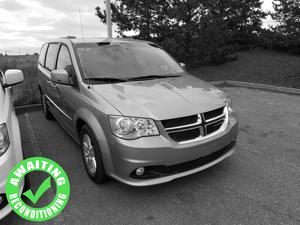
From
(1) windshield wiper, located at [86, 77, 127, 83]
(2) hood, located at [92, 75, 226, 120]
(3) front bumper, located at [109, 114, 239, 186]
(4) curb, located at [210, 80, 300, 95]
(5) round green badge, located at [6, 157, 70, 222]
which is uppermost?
(1) windshield wiper, located at [86, 77, 127, 83]

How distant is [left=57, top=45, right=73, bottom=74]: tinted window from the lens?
3.31 metres

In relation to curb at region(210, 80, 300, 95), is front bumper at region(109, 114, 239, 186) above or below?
above

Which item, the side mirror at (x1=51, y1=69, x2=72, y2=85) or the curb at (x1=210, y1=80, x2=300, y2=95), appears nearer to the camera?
the side mirror at (x1=51, y1=69, x2=72, y2=85)

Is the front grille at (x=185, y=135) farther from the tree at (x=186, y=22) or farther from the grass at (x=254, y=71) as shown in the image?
the tree at (x=186, y=22)

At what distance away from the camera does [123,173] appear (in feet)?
7.80

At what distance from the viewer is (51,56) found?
437 cm

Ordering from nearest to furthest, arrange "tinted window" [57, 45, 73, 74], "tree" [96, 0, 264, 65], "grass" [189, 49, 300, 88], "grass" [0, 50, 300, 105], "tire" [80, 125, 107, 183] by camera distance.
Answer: "tire" [80, 125, 107, 183] → "tinted window" [57, 45, 73, 74] → "grass" [0, 50, 300, 105] → "grass" [189, 49, 300, 88] → "tree" [96, 0, 264, 65]

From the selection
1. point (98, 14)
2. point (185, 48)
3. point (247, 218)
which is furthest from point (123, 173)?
point (98, 14)

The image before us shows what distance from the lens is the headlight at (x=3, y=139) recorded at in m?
2.09

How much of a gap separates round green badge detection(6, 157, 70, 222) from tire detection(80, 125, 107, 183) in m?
0.34

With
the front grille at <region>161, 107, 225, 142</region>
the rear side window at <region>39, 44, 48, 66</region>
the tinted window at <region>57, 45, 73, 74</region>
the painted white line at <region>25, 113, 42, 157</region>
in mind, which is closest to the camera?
the front grille at <region>161, 107, 225, 142</region>

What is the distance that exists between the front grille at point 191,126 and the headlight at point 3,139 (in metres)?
1.45

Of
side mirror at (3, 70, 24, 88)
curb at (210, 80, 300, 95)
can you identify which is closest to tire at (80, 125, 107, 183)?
side mirror at (3, 70, 24, 88)

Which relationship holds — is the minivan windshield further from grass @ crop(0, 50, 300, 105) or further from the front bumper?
grass @ crop(0, 50, 300, 105)
